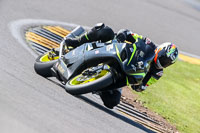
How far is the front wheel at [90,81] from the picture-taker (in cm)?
650

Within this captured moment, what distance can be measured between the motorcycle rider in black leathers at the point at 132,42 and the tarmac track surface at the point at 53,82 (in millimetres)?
284

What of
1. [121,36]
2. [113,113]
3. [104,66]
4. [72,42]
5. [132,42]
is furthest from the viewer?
[72,42]

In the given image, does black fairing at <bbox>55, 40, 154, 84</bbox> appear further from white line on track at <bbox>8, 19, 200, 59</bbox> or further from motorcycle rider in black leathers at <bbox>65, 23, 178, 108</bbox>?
white line on track at <bbox>8, 19, 200, 59</bbox>

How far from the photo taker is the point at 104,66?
683 centimetres

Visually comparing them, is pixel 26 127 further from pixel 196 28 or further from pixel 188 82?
pixel 196 28

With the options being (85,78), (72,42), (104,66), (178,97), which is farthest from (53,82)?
(178,97)

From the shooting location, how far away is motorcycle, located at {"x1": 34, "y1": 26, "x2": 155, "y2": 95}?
6668 millimetres

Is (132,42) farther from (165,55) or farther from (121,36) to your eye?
(165,55)

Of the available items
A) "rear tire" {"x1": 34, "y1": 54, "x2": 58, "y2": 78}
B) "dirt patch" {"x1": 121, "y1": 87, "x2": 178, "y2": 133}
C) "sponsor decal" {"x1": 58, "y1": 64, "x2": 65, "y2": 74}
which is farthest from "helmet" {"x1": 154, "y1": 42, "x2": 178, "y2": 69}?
"rear tire" {"x1": 34, "y1": 54, "x2": 58, "y2": 78}

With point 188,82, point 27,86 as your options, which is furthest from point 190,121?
point 27,86

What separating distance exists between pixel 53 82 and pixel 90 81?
3.94 ft

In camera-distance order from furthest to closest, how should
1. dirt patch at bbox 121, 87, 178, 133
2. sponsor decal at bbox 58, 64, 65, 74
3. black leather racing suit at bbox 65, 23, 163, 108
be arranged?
1. dirt patch at bbox 121, 87, 178, 133
2. sponsor decal at bbox 58, 64, 65, 74
3. black leather racing suit at bbox 65, 23, 163, 108

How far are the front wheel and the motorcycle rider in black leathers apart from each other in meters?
0.63

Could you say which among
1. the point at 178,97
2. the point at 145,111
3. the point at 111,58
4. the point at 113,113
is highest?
the point at 111,58
